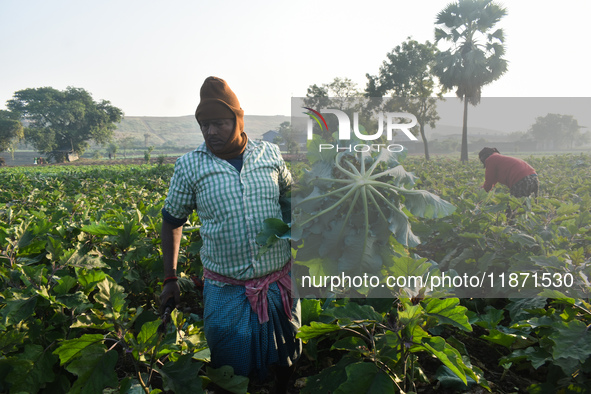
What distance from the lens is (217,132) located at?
6.54 ft

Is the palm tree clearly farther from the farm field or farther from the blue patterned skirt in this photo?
the blue patterned skirt

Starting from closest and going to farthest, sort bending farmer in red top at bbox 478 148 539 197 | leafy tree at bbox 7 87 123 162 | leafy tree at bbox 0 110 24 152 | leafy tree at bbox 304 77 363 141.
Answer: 1. leafy tree at bbox 304 77 363 141
2. bending farmer in red top at bbox 478 148 539 197
3. leafy tree at bbox 0 110 24 152
4. leafy tree at bbox 7 87 123 162

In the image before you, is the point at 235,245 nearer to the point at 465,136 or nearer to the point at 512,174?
the point at 465,136

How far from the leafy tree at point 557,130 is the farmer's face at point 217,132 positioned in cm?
142

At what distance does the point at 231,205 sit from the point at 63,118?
83.4 meters

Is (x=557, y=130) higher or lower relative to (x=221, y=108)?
lower

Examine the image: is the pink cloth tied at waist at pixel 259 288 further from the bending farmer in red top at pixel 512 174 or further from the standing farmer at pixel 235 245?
the bending farmer in red top at pixel 512 174

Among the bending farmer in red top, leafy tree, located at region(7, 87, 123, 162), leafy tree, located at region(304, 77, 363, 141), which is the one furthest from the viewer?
leafy tree, located at region(7, 87, 123, 162)

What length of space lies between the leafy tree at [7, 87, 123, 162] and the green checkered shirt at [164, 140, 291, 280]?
70387 mm

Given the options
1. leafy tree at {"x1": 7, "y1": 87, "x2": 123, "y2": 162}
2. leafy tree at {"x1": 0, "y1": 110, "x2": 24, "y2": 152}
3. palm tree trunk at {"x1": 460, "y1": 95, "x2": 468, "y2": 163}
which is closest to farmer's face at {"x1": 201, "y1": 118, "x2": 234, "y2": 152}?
palm tree trunk at {"x1": 460, "y1": 95, "x2": 468, "y2": 163}

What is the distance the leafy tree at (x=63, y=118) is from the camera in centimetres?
6259

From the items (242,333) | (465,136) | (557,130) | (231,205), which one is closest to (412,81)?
(465,136)

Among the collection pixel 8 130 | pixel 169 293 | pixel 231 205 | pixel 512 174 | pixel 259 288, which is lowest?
pixel 169 293

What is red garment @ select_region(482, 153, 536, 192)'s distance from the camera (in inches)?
97.5
